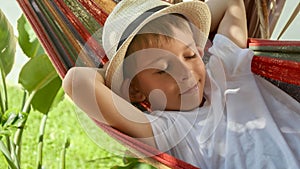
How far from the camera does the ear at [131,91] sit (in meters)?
1.32

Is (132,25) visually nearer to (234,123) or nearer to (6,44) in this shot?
(234,123)

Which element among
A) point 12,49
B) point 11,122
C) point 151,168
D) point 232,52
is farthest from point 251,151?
point 12,49

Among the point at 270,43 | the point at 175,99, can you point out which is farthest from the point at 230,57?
the point at 175,99

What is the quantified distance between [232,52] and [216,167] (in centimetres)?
28

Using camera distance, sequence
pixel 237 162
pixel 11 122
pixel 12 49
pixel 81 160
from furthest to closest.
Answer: pixel 81 160, pixel 12 49, pixel 11 122, pixel 237 162

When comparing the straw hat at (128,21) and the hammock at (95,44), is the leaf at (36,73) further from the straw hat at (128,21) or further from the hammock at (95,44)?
the straw hat at (128,21)

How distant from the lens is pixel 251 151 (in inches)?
51.5

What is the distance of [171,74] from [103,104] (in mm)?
157

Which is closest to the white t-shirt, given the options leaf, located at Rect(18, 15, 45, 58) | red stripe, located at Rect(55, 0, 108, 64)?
red stripe, located at Rect(55, 0, 108, 64)

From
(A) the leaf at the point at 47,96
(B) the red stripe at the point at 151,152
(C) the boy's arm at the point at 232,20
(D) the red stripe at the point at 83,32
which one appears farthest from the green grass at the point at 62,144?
(B) the red stripe at the point at 151,152

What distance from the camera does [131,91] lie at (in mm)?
1334

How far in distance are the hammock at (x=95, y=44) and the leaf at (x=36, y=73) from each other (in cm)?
37

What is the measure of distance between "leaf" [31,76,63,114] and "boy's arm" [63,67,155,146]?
2.80ft

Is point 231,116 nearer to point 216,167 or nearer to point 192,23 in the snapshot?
point 216,167
